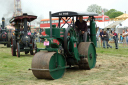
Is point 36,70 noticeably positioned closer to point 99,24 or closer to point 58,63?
point 58,63

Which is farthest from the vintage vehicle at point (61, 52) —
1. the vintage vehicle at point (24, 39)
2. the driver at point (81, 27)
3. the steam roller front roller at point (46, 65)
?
the vintage vehicle at point (24, 39)

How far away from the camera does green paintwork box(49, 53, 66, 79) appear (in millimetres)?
6043

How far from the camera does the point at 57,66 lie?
6277mm

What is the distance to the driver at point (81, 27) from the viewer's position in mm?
8094

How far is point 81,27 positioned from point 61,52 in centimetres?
188

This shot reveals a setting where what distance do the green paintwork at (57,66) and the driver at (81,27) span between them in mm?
1839

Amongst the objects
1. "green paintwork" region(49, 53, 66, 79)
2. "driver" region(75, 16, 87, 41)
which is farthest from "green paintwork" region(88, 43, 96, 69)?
"green paintwork" region(49, 53, 66, 79)

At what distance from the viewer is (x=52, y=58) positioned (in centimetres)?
608

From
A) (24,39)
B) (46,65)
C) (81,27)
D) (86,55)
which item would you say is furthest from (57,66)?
(24,39)

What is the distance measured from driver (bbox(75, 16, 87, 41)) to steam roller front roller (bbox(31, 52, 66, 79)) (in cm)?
204

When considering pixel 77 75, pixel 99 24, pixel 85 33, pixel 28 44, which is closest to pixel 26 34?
pixel 28 44

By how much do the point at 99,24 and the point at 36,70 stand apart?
22385 millimetres

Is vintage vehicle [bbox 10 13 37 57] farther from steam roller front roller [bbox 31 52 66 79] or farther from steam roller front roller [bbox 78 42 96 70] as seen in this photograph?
steam roller front roller [bbox 31 52 66 79]

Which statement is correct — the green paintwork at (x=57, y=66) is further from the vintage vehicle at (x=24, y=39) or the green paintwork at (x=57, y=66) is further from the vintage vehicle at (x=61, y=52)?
the vintage vehicle at (x=24, y=39)
